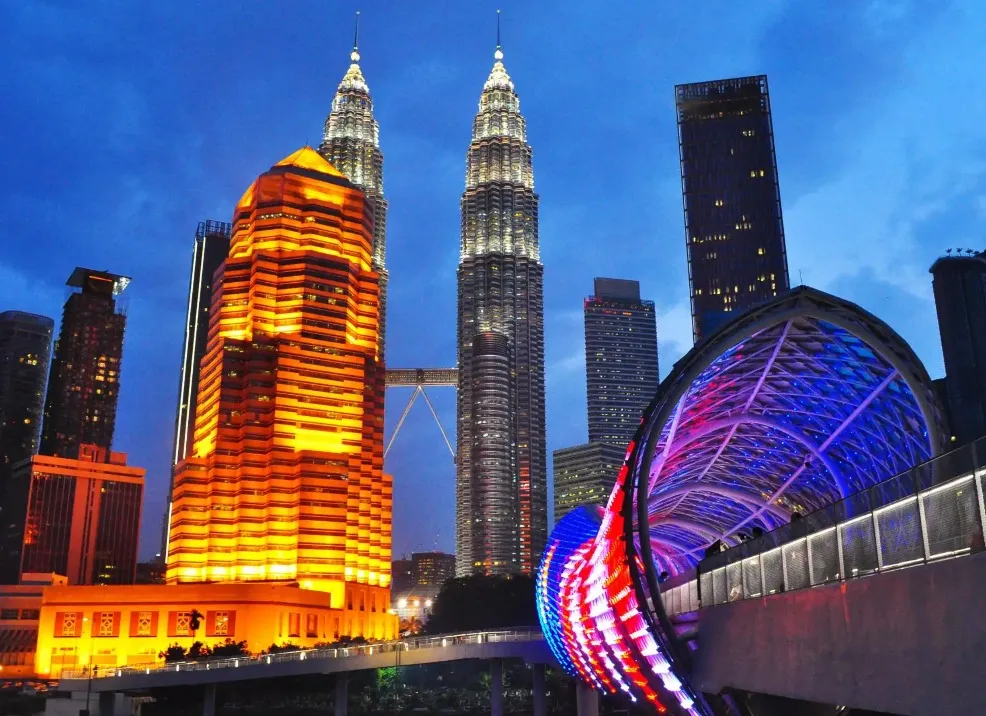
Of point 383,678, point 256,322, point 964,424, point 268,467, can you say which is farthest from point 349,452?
point 964,424

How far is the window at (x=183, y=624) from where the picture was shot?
402ft

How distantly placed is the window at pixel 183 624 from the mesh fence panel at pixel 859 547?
389 ft

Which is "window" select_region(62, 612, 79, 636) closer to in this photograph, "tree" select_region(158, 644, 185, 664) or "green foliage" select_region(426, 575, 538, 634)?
"tree" select_region(158, 644, 185, 664)

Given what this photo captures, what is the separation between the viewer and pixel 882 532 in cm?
1598

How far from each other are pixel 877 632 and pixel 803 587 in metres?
3.76

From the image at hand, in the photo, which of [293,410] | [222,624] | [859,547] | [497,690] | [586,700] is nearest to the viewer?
[859,547]

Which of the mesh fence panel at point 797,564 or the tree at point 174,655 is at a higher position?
the mesh fence panel at point 797,564

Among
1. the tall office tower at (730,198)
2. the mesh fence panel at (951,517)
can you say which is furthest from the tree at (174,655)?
the mesh fence panel at (951,517)

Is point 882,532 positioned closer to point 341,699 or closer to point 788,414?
point 788,414

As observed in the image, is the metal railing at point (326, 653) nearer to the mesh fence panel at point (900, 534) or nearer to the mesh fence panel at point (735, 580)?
the mesh fence panel at point (735, 580)

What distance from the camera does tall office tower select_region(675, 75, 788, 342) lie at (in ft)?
481

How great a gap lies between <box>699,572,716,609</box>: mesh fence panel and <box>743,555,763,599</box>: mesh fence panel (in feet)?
10.6

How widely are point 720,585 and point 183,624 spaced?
111m

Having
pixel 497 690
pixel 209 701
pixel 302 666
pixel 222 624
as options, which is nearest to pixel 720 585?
pixel 302 666
